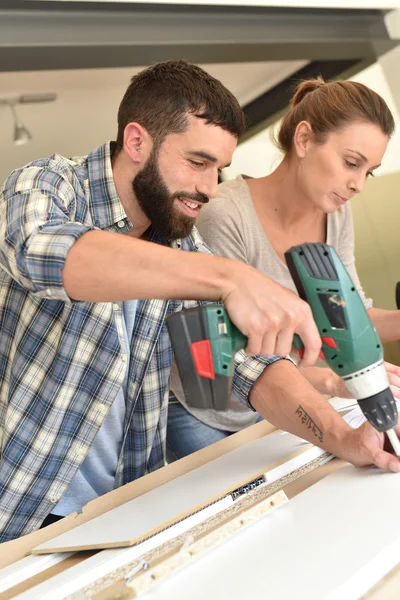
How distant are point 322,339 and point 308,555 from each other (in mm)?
278

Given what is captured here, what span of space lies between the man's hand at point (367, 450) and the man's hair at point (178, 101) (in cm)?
63

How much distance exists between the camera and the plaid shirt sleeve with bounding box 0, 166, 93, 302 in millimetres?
884

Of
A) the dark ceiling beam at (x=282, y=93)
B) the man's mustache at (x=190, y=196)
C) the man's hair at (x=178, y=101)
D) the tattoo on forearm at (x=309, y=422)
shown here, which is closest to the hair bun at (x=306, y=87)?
the man's hair at (x=178, y=101)

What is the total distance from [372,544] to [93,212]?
0.81m

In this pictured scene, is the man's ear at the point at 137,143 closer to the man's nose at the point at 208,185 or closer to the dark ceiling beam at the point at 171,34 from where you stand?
the man's nose at the point at 208,185

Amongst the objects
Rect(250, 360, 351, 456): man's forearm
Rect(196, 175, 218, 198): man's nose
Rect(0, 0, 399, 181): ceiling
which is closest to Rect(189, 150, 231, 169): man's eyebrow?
Rect(196, 175, 218, 198): man's nose

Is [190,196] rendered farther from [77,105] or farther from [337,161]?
[77,105]

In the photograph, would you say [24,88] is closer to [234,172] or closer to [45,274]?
[234,172]

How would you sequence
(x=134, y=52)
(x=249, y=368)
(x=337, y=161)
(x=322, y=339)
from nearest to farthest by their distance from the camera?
(x=322, y=339), (x=249, y=368), (x=337, y=161), (x=134, y=52)

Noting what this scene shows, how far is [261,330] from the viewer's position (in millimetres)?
799

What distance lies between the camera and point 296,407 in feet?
4.06

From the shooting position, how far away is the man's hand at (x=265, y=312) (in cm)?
80

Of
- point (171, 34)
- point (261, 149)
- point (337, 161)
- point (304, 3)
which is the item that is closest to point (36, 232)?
point (337, 161)

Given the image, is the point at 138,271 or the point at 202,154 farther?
the point at 202,154
